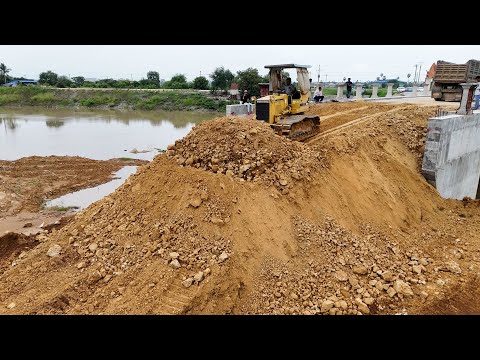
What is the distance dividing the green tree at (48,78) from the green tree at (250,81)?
158 ft

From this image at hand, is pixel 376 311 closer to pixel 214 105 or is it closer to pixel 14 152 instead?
pixel 14 152

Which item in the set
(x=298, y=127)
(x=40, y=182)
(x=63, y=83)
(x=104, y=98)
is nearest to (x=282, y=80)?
(x=298, y=127)

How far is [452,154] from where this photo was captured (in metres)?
10.9

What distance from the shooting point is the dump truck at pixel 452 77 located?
14.3 metres

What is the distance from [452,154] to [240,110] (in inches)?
311

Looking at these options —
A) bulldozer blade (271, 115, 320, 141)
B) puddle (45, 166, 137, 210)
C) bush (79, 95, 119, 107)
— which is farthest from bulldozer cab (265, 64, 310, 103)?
bush (79, 95, 119, 107)

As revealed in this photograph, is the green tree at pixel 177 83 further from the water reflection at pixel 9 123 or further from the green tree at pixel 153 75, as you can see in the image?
the water reflection at pixel 9 123

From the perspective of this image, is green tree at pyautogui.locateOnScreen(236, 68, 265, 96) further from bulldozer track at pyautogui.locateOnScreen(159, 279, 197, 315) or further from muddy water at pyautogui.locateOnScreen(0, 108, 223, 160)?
bulldozer track at pyautogui.locateOnScreen(159, 279, 197, 315)

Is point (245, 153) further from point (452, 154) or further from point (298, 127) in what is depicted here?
point (452, 154)

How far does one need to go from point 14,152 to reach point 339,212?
841 inches

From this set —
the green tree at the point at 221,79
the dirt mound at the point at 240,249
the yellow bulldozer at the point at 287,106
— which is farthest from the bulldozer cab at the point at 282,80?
the green tree at the point at 221,79

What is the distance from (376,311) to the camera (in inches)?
225

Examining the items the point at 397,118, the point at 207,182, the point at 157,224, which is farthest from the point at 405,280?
the point at 397,118

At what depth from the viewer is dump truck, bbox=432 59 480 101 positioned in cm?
1427
